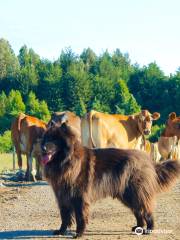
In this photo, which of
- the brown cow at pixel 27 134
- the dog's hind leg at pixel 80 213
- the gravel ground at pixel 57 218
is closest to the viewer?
the dog's hind leg at pixel 80 213

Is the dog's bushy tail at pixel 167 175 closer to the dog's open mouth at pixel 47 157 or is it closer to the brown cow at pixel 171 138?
the dog's open mouth at pixel 47 157

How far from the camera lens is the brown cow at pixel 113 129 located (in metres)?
15.6

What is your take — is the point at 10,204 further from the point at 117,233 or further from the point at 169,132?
the point at 169,132

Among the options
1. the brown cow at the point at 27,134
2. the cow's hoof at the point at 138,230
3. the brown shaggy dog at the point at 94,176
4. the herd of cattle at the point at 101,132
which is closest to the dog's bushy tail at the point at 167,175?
the brown shaggy dog at the point at 94,176

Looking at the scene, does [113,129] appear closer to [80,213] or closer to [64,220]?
[64,220]

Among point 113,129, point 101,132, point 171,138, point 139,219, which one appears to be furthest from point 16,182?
point 139,219

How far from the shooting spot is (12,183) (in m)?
16.2

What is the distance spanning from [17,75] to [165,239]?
6870 centimetres

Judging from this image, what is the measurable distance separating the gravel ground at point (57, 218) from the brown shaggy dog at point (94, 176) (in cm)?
34

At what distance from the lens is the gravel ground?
8.63 m

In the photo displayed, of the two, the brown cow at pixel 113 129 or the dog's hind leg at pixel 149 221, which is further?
the brown cow at pixel 113 129

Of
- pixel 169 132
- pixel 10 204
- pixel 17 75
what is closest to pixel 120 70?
pixel 17 75

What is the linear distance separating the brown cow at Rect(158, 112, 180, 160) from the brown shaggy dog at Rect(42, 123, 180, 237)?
34.8 ft

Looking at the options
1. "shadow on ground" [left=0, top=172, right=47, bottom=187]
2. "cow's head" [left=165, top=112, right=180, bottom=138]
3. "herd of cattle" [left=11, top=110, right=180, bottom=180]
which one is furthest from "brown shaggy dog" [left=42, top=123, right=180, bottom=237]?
"cow's head" [left=165, top=112, right=180, bottom=138]
